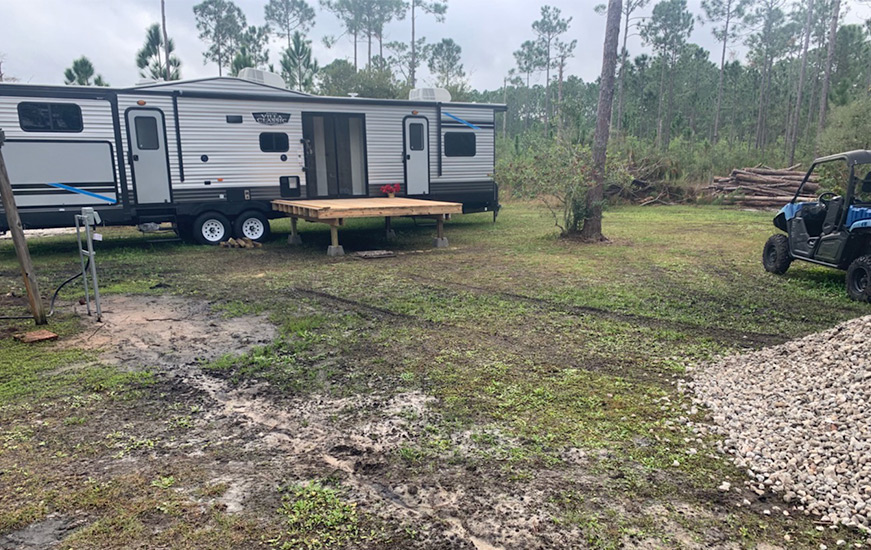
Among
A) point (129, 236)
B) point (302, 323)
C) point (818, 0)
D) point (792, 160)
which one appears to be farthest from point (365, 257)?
point (818, 0)

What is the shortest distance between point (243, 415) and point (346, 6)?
42.1 metres

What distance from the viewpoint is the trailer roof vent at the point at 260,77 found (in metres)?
12.1

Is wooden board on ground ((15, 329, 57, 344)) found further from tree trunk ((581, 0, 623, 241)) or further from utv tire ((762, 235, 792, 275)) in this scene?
tree trunk ((581, 0, 623, 241))

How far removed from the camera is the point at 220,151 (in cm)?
1152

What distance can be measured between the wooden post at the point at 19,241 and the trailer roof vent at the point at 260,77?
22.7ft

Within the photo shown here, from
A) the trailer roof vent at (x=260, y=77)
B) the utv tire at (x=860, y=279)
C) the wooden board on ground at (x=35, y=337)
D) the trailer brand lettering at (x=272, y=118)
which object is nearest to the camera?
the wooden board on ground at (x=35, y=337)

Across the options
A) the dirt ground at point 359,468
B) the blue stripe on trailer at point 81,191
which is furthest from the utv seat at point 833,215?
the blue stripe on trailer at point 81,191

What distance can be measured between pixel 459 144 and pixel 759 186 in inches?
469

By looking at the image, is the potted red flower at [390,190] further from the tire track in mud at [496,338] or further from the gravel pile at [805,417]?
the gravel pile at [805,417]

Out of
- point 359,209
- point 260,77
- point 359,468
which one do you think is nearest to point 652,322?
point 359,468

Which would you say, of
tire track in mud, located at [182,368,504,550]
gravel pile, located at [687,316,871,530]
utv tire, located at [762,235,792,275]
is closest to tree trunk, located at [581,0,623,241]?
utv tire, located at [762,235,792,275]

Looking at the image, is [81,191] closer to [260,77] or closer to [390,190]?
[260,77]

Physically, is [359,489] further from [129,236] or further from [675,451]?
[129,236]

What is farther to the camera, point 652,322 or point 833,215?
point 833,215
